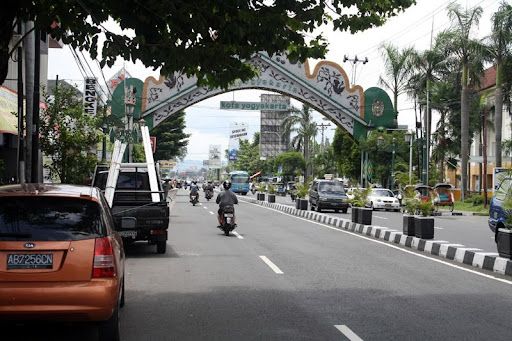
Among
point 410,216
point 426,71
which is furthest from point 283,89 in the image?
point 410,216

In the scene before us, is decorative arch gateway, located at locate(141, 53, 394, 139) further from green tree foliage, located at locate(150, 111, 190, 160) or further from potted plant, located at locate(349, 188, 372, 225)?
green tree foliage, located at locate(150, 111, 190, 160)

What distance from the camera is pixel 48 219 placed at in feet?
19.2

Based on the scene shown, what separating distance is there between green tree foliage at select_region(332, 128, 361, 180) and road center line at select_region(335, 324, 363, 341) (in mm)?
52906

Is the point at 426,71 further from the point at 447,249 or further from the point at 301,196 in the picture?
the point at 447,249

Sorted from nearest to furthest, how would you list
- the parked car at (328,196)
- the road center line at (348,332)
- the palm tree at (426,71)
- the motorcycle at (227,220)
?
the road center line at (348,332) → the motorcycle at (227,220) → the parked car at (328,196) → the palm tree at (426,71)

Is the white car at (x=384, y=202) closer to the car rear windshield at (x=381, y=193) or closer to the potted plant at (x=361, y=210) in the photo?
the car rear windshield at (x=381, y=193)

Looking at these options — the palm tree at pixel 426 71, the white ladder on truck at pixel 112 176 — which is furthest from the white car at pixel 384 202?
the white ladder on truck at pixel 112 176

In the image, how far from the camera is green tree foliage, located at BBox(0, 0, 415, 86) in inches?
317

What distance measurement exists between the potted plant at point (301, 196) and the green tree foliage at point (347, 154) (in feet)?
76.7

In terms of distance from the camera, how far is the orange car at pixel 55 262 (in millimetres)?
5539

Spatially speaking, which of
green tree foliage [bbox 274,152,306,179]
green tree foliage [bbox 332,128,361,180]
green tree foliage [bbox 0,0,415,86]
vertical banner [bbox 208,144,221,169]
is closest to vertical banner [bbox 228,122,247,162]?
vertical banner [bbox 208,144,221,169]

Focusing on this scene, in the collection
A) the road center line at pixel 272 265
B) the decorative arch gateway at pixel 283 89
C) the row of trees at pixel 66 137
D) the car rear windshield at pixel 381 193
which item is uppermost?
the decorative arch gateway at pixel 283 89

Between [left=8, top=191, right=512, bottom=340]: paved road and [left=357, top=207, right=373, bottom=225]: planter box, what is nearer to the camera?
[left=8, top=191, right=512, bottom=340]: paved road

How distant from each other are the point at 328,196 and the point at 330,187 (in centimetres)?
153
